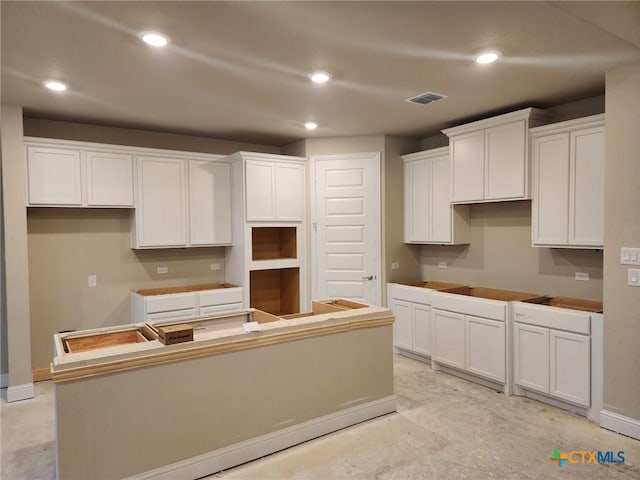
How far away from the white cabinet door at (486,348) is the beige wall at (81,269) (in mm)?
3469

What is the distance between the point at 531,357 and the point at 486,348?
0.43 m

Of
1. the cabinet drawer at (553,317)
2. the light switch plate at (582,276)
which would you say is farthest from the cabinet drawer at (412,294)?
the light switch plate at (582,276)

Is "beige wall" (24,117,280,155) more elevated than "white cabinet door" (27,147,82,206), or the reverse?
"beige wall" (24,117,280,155)

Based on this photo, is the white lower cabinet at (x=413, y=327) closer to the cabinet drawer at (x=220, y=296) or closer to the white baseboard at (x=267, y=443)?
the white baseboard at (x=267, y=443)

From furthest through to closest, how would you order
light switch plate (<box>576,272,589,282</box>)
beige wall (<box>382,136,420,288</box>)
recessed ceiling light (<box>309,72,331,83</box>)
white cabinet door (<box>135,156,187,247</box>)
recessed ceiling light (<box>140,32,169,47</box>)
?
beige wall (<box>382,136,420,288</box>), white cabinet door (<box>135,156,187,247</box>), light switch plate (<box>576,272,589,282</box>), recessed ceiling light (<box>309,72,331,83</box>), recessed ceiling light (<box>140,32,169,47</box>)

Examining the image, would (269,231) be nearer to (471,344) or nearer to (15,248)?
(15,248)

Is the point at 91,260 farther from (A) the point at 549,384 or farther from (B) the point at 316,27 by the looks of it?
(A) the point at 549,384

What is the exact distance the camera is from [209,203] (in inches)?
197

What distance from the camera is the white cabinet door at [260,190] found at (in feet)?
16.1

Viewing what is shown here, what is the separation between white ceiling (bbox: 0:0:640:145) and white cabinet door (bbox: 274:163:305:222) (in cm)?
90

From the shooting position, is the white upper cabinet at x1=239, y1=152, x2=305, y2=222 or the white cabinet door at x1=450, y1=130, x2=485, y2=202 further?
the white upper cabinet at x1=239, y1=152, x2=305, y2=222

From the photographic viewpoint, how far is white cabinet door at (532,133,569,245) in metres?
3.60

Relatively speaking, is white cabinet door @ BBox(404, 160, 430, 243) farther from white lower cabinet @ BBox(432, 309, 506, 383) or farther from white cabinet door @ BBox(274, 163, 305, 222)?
white cabinet door @ BBox(274, 163, 305, 222)

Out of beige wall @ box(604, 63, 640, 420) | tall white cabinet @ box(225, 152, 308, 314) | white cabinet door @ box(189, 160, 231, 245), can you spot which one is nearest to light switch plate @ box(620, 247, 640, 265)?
beige wall @ box(604, 63, 640, 420)
